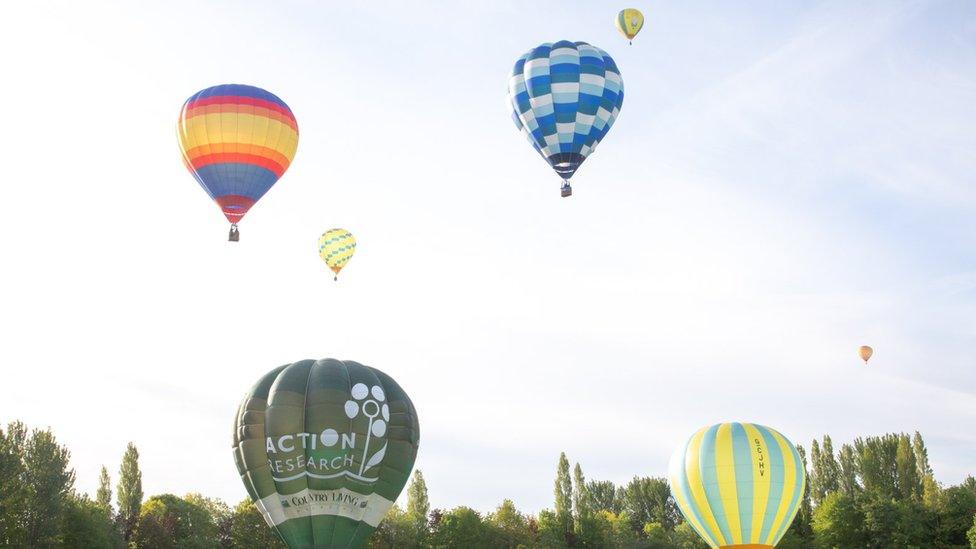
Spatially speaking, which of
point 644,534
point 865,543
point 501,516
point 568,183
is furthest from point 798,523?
point 568,183

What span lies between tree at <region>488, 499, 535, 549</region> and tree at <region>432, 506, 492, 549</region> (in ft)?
3.58

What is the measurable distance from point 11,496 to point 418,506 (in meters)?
31.7

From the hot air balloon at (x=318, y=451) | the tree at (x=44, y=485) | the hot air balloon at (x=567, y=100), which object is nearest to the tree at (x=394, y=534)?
the tree at (x=44, y=485)

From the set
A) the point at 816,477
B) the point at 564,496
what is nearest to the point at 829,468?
the point at 816,477

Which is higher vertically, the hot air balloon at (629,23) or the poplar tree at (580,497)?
the hot air balloon at (629,23)

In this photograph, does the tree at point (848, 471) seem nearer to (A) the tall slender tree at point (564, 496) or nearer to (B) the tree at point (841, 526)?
(B) the tree at point (841, 526)

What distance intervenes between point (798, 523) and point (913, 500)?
880cm

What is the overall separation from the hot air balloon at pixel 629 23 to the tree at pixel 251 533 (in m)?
40.5

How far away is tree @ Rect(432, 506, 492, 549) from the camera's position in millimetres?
73500

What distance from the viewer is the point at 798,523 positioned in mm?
80250

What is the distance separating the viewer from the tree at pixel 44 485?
55.3 metres

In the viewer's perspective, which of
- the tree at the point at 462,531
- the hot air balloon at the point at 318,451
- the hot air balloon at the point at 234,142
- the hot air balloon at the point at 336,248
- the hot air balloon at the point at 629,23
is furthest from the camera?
the tree at the point at 462,531

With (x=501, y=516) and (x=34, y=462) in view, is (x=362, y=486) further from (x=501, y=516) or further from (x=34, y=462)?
(x=501, y=516)

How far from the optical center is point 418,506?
A: 256ft
